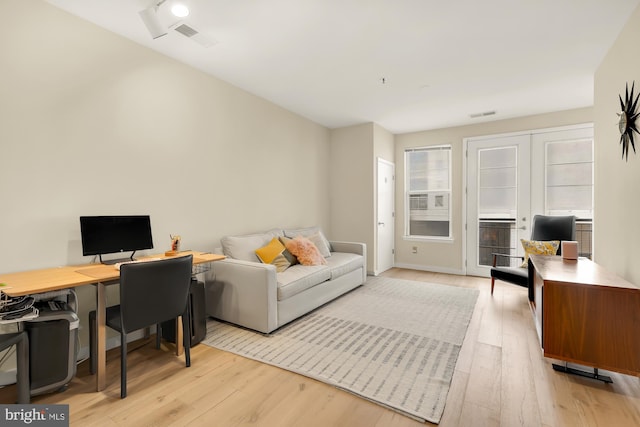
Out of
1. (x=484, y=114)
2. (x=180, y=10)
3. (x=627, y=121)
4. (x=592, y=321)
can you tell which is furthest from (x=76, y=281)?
(x=484, y=114)

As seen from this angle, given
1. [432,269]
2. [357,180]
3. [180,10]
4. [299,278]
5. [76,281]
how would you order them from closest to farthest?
[76,281] < [180,10] < [299,278] < [357,180] < [432,269]

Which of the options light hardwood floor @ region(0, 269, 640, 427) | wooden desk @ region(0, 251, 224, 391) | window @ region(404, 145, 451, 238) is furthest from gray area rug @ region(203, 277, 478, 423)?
window @ region(404, 145, 451, 238)

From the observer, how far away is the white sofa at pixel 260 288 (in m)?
2.72

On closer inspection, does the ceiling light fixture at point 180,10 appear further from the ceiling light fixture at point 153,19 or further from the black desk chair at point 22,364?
the black desk chair at point 22,364

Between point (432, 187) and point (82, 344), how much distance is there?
5.29 metres

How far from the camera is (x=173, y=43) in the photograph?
2.68m

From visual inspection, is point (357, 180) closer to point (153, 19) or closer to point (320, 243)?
point (320, 243)

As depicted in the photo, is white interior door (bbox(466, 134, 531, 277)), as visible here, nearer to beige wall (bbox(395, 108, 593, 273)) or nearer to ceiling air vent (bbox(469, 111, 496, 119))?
beige wall (bbox(395, 108, 593, 273))

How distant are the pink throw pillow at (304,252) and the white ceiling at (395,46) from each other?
1.92m

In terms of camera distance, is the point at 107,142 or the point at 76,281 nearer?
the point at 76,281

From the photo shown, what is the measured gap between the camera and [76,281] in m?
1.78

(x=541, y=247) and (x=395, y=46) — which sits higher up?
(x=395, y=46)

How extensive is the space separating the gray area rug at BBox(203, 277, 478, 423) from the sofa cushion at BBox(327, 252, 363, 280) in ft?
1.21

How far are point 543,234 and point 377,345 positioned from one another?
2.97m
